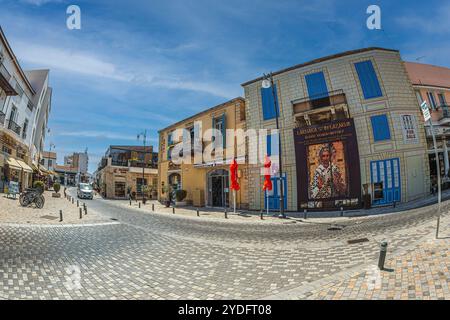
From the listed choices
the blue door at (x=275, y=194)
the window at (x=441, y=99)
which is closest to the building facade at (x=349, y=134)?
the blue door at (x=275, y=194)

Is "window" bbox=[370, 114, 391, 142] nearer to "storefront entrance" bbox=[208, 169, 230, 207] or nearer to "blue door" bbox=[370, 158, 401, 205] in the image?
"blue door" bbox=[370, 158, 401, 205]

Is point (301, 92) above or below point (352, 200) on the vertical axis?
above

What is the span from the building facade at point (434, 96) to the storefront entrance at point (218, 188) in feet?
49.8

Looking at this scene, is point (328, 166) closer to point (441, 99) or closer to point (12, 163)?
point (441, 99)

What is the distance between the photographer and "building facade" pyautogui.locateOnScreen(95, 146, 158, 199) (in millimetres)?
39750

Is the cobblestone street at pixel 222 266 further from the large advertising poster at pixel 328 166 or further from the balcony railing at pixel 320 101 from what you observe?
the balcony railing at pixel 320 101

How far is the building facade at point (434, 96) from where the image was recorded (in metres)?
14.7

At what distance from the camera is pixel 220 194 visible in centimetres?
2328

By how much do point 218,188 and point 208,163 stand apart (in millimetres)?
2793

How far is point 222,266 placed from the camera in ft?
19.4
